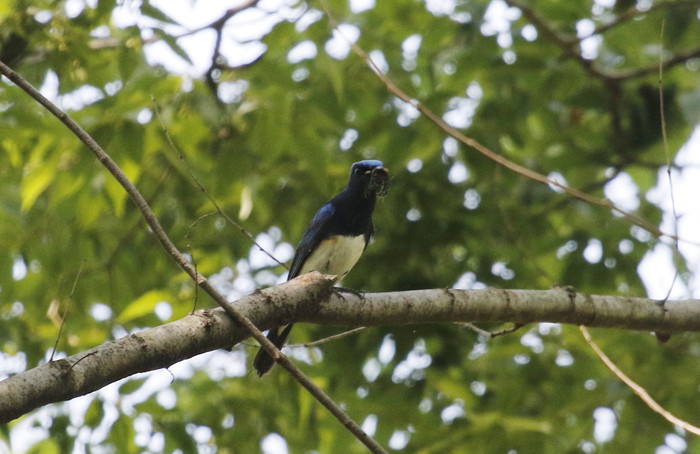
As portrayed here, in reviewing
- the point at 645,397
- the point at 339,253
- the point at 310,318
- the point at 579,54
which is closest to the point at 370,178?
the point at 339,253

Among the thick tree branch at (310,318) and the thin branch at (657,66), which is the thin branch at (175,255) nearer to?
the thick tree branch at (310,318)

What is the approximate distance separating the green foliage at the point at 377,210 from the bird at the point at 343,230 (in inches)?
7.4

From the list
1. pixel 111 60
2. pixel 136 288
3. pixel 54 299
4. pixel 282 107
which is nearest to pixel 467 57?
pixel 282 107

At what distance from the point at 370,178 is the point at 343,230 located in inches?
14.5

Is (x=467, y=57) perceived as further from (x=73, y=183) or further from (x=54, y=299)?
(x=54, y=299)

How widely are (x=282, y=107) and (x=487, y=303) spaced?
2.32 m

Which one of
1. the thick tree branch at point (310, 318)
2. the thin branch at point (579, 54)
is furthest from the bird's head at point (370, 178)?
the thick tree branch at point (310, 318)

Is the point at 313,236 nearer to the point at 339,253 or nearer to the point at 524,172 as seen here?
A: the point at 339,253

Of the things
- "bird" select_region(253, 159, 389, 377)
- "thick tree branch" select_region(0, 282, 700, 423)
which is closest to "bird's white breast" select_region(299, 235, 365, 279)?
"bird" select_region(253, 159, 389, 377)

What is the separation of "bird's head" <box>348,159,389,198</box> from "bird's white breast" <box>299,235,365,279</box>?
0.31 metres

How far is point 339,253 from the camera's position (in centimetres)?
533

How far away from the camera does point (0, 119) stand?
16.0 feet

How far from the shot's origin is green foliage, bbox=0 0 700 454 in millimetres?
5188

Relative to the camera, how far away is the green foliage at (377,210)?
5188mm
